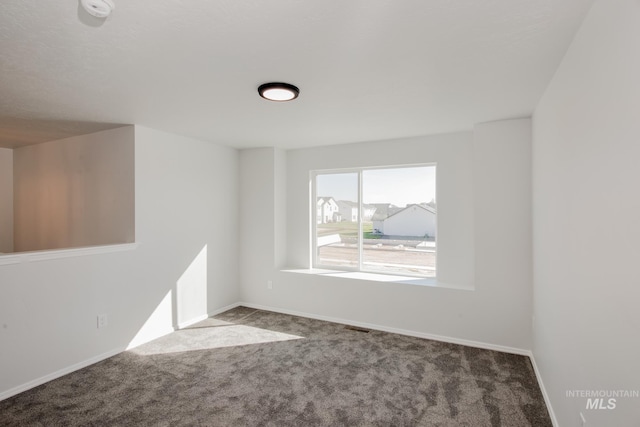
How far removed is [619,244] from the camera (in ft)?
3.80

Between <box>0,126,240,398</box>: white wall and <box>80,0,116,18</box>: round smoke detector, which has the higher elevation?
<box>80,0,116,18</box>: round smoke detector

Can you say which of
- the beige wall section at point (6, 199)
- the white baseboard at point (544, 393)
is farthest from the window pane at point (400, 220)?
the beige wall section at point (6, 199)

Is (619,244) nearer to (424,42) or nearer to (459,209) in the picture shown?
(424,42)

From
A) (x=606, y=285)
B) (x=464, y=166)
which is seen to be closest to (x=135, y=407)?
(x=606, y=285)

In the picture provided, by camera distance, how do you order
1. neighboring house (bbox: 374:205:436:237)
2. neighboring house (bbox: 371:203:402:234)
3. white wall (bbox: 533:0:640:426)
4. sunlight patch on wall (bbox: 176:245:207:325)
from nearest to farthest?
white wall (bbox: 533:0:640:426) < sunlight patch on wall (bbox: 176:245:207:325) < neighboring house (bbox: 374:205:436:237) < neighboring house (bbox: 371:203:402:234)

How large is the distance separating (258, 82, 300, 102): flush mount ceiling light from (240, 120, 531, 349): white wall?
2.09 meters

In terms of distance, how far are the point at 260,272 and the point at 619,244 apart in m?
4.20

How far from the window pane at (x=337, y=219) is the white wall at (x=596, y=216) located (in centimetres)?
263

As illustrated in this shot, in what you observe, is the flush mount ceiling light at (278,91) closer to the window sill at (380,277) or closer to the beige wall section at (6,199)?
the window sill at (380,277)

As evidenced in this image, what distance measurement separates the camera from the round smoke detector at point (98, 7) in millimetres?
1340

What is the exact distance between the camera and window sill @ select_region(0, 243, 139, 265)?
2.54 meters

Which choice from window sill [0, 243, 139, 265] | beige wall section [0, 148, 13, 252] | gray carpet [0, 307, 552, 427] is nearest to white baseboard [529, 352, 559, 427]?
gray carpet [0, 307, 552, 427]

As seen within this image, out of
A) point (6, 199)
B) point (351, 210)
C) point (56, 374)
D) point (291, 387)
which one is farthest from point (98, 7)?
A: point (6, 199)

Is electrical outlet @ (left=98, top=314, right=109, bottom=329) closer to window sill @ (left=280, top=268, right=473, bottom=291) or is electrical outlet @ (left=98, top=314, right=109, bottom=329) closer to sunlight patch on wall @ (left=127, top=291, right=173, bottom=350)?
sunlight patch on wall @ (left=127, top=291, right=173, bottom=350)
